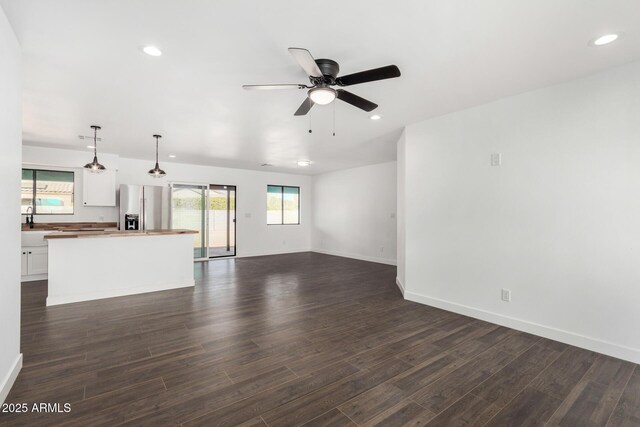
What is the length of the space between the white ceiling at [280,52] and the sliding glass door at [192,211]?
11.8 ft

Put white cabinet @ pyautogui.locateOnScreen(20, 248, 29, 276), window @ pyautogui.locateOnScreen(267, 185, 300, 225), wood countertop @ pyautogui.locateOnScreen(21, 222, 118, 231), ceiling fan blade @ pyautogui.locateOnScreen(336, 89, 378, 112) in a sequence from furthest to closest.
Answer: window @ pyautogui.locateOnScreen(267, 185, 300, 225) < wood countertop @ pyautogui.locateOnScreen(21, 222, 118, 231) < white cabinet @ pyautogui.locateOnScreen(20, 248, 29, 276) < ceiling fan blade @ pyautogui.locateOnScreen(336, 89, 378, 112)

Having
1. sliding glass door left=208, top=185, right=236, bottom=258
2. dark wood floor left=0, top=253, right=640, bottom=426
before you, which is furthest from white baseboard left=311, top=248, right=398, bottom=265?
dark wood floor left=0, top=253, right=640, bottom=426

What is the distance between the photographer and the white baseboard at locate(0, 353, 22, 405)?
1.96 metres

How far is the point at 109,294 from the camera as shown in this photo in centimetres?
446

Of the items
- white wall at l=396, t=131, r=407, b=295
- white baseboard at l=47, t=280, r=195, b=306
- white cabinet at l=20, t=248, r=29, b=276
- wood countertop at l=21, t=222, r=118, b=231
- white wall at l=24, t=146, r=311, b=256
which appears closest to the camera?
white baseboard at l=47, t=280, r=195, b=306

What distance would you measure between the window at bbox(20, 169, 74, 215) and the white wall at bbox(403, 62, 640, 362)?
23.1 ft

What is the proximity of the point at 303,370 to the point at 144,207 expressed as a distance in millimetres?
5904

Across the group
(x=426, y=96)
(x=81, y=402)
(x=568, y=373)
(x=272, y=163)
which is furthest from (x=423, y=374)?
(x=272, y=163)

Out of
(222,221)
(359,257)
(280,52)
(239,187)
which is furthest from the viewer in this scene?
(239,187)

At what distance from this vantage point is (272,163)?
764cm

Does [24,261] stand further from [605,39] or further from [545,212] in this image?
[605,39]

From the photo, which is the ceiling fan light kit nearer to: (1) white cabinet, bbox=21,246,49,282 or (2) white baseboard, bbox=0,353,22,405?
(2) white baseboard, bbox=0,353,22,405

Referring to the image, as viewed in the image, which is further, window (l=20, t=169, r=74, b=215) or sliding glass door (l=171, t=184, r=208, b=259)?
sliding glass door (l=171, t=184, r=208, b=259)

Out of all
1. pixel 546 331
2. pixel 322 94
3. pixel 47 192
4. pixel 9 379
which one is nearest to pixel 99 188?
pixel 47 192
